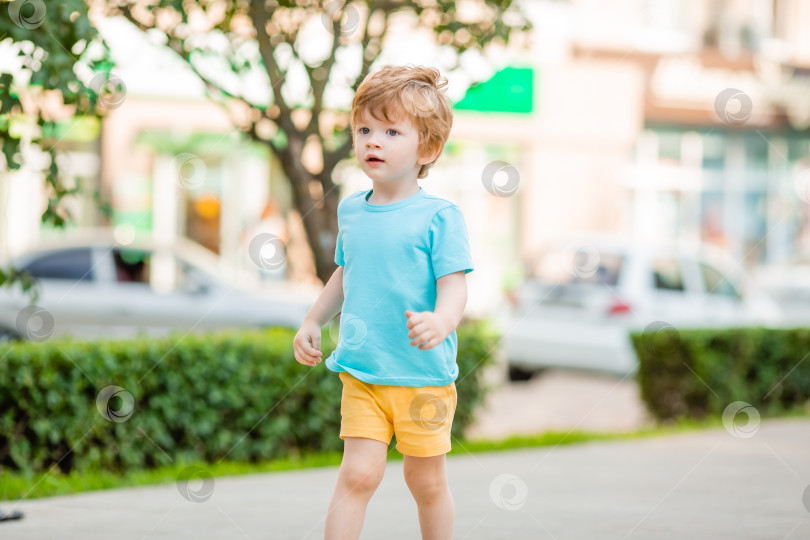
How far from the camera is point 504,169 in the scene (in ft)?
27.7

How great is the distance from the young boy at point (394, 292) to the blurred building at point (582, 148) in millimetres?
11903

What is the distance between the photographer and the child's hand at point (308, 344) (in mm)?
3033

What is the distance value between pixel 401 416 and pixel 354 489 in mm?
230

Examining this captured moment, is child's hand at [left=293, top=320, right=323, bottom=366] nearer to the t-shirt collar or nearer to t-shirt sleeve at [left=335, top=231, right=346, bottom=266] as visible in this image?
t-shirt sleeve at [left=335, top=231, right=346, bottom=266]

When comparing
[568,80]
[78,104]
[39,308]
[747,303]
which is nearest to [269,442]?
[78,104]

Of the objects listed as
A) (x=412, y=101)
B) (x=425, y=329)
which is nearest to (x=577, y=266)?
(x=412, y=101)

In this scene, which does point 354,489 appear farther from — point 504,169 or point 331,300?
Answer: point 504,169

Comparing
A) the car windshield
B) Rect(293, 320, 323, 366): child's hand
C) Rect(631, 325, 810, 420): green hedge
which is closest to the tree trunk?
Rect(631, 325, 810, 420): green hedge

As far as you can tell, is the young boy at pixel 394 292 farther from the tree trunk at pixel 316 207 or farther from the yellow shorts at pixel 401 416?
the tree trunk at pixel 316 207

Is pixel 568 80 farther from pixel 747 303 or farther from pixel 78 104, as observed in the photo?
pixel 78 104

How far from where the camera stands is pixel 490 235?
1962 centimetres

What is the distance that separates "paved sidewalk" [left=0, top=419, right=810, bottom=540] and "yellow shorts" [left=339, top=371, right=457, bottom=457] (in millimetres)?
1132

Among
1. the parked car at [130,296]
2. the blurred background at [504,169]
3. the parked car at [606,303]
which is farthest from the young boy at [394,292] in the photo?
the parked car at [606,303]

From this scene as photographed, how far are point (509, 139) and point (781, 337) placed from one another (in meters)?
11.1
